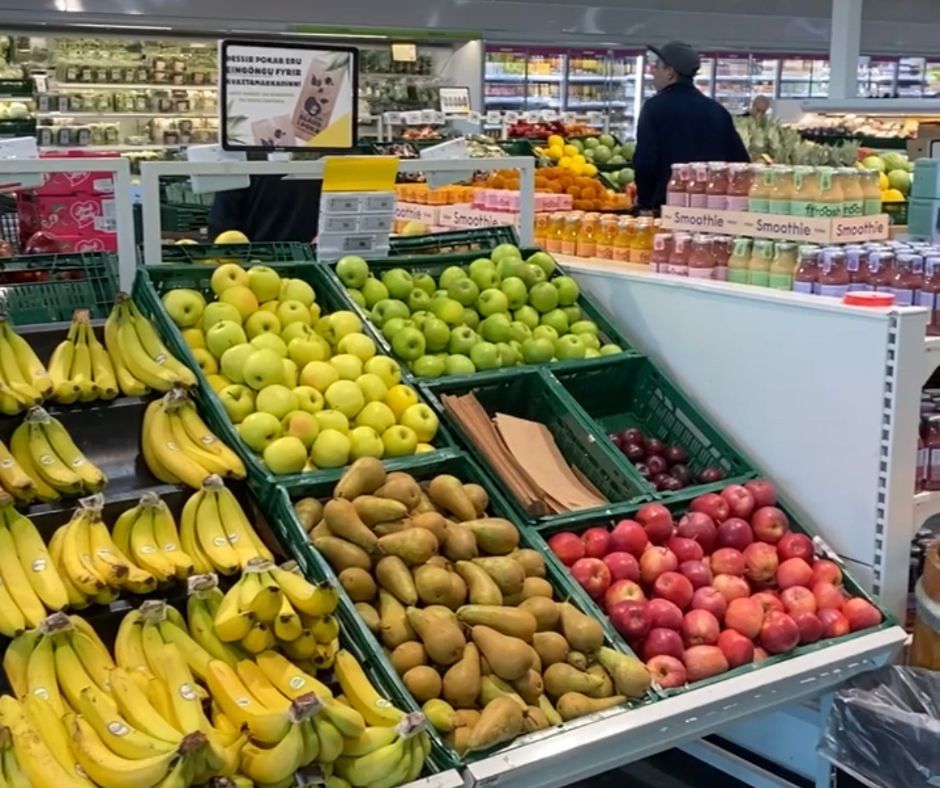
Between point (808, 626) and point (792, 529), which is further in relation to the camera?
point (792, 529)

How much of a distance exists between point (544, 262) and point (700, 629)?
4.54ft

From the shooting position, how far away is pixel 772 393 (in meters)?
3.01

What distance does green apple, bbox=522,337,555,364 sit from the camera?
10.5ft

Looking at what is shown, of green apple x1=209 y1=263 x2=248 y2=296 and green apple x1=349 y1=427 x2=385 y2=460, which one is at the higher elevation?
green apple x1=209 y1=263 x2=248 y2=296

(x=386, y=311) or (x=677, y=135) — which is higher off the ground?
(x=677, y=135)

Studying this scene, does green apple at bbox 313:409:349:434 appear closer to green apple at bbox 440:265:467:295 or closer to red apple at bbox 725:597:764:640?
green apple at bbox 440:265:467:295

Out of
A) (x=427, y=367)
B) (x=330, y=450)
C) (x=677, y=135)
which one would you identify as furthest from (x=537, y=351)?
(x=677, y=135)

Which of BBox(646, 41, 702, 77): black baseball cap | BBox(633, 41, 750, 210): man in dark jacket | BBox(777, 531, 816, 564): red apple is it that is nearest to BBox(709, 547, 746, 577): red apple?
BBox(777, 531, 816, 564): red apple

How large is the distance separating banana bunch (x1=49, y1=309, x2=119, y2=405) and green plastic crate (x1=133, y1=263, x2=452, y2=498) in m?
0.17

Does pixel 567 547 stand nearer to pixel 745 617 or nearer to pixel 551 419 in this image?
pixel 745 617

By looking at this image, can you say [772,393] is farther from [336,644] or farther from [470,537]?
[336,644]

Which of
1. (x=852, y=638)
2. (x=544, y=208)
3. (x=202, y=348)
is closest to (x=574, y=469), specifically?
(x=852, y=638)

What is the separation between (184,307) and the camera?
2.87 metres

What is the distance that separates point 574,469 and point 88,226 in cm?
310
